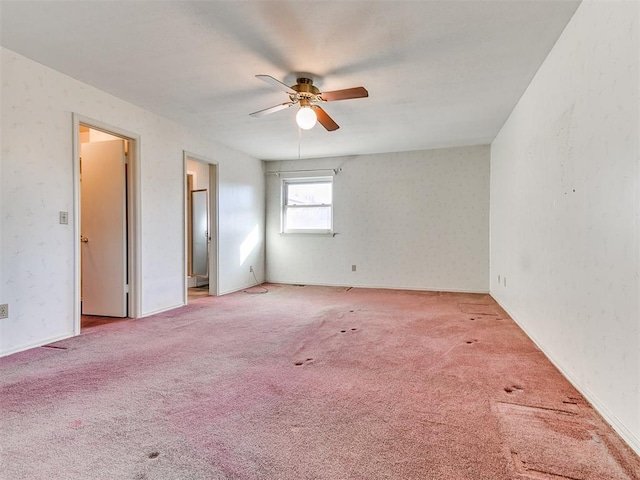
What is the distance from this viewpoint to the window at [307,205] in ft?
21.2

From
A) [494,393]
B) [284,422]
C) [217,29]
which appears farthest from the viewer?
[217,29]

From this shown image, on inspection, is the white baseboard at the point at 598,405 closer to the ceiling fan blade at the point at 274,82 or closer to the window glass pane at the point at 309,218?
the ceiling fan blade at the point at 274,82

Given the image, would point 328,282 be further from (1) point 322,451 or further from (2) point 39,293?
(1) point 322,451

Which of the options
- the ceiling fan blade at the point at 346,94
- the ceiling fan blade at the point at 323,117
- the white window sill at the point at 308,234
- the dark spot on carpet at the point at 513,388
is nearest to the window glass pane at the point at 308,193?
the white window sill at the point at 308,234

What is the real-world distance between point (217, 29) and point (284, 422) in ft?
8.17

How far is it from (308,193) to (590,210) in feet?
16.5

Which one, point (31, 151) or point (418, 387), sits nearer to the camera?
point (418, 387)

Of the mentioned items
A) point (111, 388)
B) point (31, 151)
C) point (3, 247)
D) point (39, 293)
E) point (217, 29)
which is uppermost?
point (217, 29)

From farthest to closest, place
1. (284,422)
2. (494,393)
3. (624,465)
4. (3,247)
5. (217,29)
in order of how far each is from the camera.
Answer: (3,247)
(217,29)
(494,393)
(284,422)
(624,465)

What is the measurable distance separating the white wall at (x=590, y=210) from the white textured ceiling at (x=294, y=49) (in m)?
0.42

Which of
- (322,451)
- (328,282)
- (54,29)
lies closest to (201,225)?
(328,282)

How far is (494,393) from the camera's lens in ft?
6.66

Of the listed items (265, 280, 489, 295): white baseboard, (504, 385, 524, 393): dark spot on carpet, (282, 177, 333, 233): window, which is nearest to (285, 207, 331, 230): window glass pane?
(282, 177, 333, 233): window

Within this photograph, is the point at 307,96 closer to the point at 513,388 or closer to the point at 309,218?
the point at 513,388
